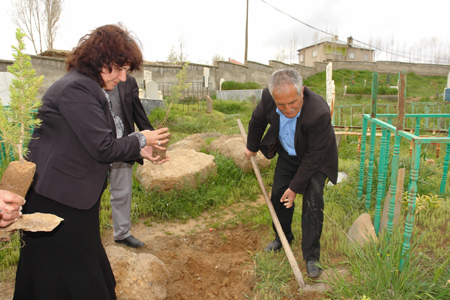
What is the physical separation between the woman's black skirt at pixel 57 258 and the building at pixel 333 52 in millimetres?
34631

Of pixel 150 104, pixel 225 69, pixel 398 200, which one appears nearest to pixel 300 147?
pixel 398 200

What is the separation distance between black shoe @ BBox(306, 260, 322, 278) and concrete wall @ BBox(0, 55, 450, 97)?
7.51 meters

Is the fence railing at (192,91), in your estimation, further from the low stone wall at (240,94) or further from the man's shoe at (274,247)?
the man's shoe at (274,247)

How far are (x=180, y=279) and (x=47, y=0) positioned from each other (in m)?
27.9

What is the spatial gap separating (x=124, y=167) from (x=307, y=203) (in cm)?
171

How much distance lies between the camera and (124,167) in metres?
2.90

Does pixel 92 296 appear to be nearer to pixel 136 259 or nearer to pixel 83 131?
pixel 136 259

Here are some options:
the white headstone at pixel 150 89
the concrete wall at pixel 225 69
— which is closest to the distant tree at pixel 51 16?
the concrete wall at pixel 225 69

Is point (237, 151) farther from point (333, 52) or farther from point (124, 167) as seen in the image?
point (333, 52)

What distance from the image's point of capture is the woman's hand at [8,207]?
1239 millimetres

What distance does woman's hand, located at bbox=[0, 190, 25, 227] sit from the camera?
1239mm

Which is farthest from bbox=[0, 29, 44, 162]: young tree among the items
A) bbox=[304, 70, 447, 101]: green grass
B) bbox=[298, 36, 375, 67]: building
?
bbox=[298, 36, 375, 67]: building

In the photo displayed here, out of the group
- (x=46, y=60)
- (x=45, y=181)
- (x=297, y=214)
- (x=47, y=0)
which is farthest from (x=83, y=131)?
(x=47, y=0)

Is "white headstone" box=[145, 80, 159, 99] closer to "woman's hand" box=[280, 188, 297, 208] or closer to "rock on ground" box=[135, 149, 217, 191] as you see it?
"rock on ground" box=[135, 149, 217, 191]
